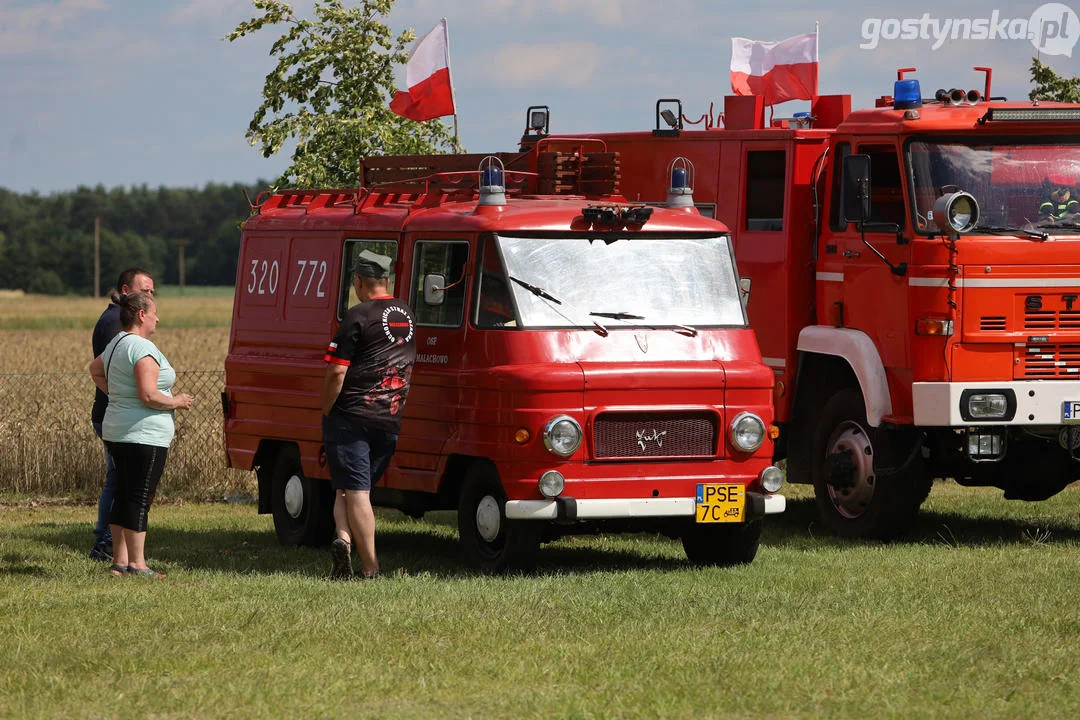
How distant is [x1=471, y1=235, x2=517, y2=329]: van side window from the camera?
37.4 ft

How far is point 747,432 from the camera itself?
11.5m

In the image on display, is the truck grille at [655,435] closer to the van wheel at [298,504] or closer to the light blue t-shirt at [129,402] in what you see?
the light blue t-shirt at [129,402]

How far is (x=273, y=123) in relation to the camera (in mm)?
18938

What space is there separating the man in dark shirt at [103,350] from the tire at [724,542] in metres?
3.92

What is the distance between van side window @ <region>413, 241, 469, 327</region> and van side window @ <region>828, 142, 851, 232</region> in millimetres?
3406

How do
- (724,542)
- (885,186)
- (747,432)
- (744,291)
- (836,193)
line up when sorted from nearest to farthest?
(747,432) → (724,542) → (744,291) → (885,186) → (836,193)

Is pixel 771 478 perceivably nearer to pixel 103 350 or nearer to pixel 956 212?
pixel 956 212

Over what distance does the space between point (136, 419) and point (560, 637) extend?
372 centimetres

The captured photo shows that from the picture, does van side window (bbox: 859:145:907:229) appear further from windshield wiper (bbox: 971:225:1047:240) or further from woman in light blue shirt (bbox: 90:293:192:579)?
woman in light blue shirt (bbox: 90:293:192:579)

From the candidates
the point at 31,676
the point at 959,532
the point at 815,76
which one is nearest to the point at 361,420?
the point at 31,676

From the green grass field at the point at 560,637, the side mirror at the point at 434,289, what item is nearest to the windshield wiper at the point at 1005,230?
the green grass field at the point at 560,637

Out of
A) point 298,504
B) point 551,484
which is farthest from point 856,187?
point 298,504

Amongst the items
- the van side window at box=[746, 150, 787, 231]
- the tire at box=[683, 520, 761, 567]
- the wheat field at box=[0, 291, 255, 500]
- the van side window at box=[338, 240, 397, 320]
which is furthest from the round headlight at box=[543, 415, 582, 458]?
the wheat field at box=[0, 291, 255, 500]

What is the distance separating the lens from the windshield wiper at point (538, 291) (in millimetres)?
11445
